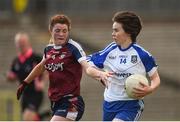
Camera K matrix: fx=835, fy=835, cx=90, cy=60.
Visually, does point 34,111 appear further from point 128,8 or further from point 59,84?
point 128,8

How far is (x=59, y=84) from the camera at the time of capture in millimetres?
9789

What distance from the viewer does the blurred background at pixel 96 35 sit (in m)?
20.8

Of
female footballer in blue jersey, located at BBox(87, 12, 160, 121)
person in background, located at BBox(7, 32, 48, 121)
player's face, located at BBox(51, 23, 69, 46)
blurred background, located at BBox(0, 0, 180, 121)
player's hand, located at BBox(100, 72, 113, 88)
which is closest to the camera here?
player's hand, located at BBox(100, 72, 113, 88)

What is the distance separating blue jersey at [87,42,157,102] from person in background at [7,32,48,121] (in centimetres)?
523

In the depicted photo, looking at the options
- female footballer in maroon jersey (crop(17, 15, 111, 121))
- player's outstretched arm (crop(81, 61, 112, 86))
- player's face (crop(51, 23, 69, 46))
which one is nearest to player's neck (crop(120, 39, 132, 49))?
player's outstretched arm (crop(81, 61, 112, 86))

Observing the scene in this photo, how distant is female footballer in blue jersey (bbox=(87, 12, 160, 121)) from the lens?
9.17 metres

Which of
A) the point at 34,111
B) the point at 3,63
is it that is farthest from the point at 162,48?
the point at 34,111

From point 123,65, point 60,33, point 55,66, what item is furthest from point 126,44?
point 55,66

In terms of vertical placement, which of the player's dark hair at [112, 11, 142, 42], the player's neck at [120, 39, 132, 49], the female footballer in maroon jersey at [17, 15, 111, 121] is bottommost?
the female footballer in maroon jersey at [17, 15, 111, 121]

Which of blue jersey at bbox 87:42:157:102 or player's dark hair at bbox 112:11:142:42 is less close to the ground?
player's dark hair at bbox 112:11:142:42

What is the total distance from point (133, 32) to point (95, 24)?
43.7 feet

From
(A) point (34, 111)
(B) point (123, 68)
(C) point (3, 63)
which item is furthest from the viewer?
(C) point (3, 63)

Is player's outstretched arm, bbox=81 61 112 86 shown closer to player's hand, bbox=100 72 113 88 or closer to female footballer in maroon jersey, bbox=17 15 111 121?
player's hand, bbox=100 72 113 88

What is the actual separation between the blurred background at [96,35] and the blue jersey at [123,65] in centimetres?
1006
